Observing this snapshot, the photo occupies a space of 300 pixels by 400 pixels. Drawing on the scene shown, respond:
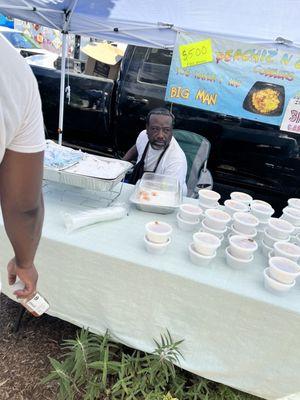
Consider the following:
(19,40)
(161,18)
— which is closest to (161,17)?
(161,18)

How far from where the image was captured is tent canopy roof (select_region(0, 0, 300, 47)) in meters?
2.59

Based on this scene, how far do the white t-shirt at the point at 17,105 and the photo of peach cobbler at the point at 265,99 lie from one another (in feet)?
7.94

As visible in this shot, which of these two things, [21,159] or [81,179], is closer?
[21,159]

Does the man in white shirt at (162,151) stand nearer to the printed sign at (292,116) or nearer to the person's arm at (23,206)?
the printed sign at (292,116)

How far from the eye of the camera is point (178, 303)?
1.42 metres

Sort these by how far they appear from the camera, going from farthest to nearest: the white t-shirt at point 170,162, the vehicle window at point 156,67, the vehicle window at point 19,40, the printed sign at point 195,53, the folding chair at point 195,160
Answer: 1. the vehicle window at point 19,40
2. the vehicle window at point 156,67
3. the folding chair at point 195,160
4. the printed sign at point 195,53
5. the white t-shirt at point 170,162

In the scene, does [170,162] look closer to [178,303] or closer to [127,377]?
[178,303]

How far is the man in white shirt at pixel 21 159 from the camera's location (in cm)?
74

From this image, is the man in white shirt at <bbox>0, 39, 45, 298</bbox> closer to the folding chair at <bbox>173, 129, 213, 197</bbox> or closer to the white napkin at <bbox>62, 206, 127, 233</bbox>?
the white napkin at <bbox>62, 206, 127, 233</bbox>

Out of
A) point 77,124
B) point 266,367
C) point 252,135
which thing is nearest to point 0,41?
point 266,367

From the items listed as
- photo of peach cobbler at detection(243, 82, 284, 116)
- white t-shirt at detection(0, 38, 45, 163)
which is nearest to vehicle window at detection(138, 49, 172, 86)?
photo of peach cobbler at detection(243, 82, 284, 116)

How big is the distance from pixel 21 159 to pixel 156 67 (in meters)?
3.15

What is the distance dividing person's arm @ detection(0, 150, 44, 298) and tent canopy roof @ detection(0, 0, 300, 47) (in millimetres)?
2281

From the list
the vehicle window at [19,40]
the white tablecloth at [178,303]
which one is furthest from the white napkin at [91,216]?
the vehicle window at [19,40]
